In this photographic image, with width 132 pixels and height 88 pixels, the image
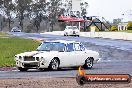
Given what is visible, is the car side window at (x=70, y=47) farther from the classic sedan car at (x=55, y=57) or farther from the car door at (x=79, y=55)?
the car door at (x=79, y=55)

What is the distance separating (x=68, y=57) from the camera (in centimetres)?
1931

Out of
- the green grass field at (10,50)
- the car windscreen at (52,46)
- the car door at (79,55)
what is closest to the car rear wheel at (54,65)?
the car windscreen at (52,46)

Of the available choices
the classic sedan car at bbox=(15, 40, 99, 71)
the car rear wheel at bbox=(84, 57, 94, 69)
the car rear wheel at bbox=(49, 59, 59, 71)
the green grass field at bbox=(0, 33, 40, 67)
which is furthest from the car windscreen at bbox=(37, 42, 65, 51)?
the green grass field at bbox=(0, 33, 40, 67)

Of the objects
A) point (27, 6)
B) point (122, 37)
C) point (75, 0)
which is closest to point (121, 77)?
point (122, 37)

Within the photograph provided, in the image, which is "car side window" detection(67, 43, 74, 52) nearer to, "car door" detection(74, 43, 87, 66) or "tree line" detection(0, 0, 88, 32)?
"car door" detection(74, 43, 87, 66)

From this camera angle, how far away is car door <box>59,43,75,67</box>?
19.0 m

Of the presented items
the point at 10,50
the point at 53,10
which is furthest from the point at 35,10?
the point at 10,50

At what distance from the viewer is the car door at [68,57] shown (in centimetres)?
1895

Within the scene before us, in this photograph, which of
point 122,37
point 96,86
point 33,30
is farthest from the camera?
point 33,30

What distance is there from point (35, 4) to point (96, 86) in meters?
136

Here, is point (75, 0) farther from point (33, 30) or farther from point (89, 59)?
point (89, 59)

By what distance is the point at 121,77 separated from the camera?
5.88m

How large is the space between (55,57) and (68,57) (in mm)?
907

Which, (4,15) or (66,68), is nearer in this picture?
(66,68)
